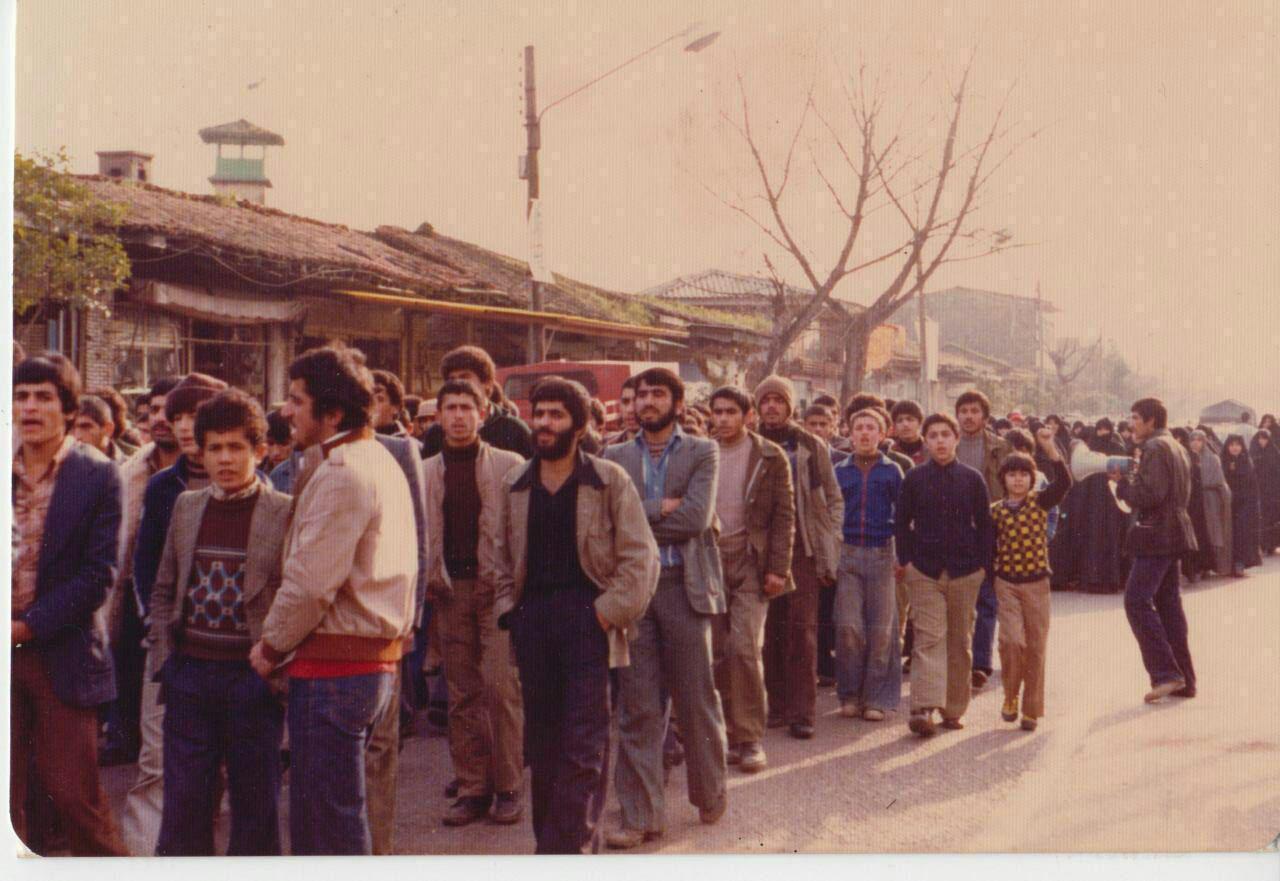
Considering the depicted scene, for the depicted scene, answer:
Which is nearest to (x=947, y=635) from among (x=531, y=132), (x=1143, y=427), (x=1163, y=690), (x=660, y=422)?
(x=1163, y=690)

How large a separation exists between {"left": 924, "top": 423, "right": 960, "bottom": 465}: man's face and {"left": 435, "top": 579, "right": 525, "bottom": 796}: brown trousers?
2586mm

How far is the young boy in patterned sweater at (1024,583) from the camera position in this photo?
6.47 metres

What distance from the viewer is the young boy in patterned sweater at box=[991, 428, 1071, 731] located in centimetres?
647

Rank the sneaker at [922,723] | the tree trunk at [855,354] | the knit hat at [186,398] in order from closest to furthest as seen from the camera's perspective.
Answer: the knit hat at [186,398] < the sneaker at [922,723] < the tree trunk at [855,354]

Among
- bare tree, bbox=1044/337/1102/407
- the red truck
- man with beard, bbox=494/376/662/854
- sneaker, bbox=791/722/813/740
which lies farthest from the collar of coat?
the red truck

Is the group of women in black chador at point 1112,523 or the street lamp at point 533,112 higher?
the street lamp at point 533,112

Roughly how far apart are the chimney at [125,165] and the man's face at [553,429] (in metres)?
2.50

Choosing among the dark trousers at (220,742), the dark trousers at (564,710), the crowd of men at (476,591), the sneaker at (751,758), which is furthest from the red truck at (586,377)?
the dark trousers at (220,742)

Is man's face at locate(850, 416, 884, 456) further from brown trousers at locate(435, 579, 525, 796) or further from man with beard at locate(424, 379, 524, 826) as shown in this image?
brown trousers at locate(435, 579, 525, 796)

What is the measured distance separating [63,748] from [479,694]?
5.14 ft

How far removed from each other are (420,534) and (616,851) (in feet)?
4.42

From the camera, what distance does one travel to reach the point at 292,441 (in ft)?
18.6

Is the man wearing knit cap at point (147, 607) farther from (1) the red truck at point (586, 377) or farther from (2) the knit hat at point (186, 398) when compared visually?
(1) the red truck at point (586, 377)

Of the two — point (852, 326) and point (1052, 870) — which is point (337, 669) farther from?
point (852, 326)
